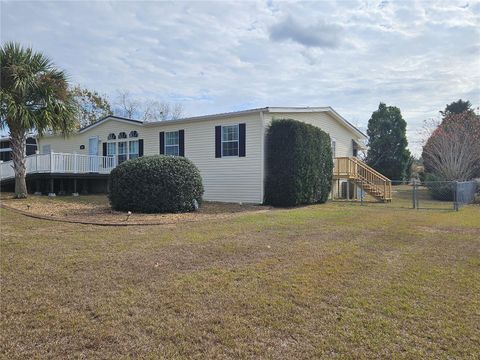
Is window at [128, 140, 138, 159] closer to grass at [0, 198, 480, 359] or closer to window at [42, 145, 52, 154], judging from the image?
window at [42, 145, 52, 154]

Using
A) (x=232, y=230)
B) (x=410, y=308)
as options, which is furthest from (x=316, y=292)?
(x=232, y=230)

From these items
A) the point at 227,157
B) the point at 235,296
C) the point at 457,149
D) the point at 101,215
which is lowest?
the point at 235,296

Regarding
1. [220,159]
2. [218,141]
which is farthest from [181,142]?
[220,159]

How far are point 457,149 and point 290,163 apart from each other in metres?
14.4

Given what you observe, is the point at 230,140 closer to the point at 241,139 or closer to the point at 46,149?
the point at 241,139

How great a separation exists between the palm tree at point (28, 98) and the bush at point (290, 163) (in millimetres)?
7446

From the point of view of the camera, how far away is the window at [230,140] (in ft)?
51.4

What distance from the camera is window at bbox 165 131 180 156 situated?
17531 mm

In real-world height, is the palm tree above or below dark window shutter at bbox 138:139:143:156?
above

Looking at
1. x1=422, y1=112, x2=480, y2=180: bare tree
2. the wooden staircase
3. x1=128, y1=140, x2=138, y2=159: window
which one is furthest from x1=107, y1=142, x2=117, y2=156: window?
x1=422, y1=112, x2=480, y2=180: bare tree

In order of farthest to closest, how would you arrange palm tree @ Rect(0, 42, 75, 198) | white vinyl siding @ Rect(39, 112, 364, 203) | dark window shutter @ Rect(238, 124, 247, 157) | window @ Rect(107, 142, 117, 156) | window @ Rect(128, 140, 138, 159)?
window @ Rect(107, 142, 117, 156), window @ Rect(128, 140, 138, 159), dark window shutter @ Rect(238, 124, 247, 157), white vinyl siding @ Rect(39, 112, 364, 203), palm tree @ Rect(0, 42, 75, 198)

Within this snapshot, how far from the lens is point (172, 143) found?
17688mm

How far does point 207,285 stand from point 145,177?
21.7 ft

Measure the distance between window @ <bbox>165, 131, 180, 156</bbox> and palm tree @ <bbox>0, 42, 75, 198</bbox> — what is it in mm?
4522
